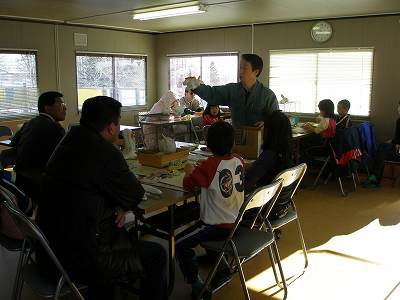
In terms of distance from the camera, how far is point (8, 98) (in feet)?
19.7

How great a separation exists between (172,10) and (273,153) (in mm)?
3245

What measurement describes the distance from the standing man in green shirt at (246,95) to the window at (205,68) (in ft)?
12.8

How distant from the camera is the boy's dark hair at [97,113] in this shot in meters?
1.75

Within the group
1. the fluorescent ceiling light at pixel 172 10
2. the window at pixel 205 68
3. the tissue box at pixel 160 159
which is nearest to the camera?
the tissue box at pixel 160 159

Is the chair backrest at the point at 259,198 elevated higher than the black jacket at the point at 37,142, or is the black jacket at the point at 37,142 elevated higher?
the black jacket at the point at 37,142

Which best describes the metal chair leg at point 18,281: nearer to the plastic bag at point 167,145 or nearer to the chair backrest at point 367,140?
the plastic bag at point 167,145

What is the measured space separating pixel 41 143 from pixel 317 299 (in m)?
2.14

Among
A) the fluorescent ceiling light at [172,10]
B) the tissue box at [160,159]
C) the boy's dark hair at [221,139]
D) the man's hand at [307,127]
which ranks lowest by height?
the man's hand at [307,127]

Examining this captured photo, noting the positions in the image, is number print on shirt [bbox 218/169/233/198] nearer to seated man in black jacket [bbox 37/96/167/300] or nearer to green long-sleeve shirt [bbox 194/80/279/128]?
seated man in black jacket [bbox 37/96/167/300]

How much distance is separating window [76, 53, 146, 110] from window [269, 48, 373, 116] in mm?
2617

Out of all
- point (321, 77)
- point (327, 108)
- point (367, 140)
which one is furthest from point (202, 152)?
point (321, 77)

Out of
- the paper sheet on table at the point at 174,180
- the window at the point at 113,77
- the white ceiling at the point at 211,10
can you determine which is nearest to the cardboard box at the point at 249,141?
the paper sheet on table at the point at 174,180

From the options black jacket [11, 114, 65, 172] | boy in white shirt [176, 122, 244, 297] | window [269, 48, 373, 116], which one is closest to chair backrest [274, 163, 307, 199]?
boy in white shirt [176, 122, 244, 297]

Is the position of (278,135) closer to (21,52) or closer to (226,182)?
(226,182)
